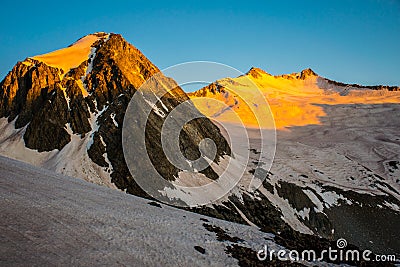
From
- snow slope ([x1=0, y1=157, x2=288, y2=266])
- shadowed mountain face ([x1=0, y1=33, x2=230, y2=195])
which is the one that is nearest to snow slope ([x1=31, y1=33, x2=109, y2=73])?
shadowed mountain face ([x1=0, y1=33, x2=230, y2=195])

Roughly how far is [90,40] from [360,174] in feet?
322

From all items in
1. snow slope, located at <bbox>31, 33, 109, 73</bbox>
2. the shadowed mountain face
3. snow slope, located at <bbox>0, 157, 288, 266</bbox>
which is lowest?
snow slope, located at <bbox>0, 157, 288, 266</bbox>

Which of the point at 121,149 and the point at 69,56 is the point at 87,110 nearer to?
the point at 121,149

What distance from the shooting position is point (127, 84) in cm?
7119

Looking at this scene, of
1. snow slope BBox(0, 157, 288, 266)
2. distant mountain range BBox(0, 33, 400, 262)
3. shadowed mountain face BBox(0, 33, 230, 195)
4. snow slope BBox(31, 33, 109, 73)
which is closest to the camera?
snow slope BBox(0, 157, 288, 266)

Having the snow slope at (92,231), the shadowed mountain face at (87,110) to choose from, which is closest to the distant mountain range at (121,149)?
the shadowed mountain face at (87,110)

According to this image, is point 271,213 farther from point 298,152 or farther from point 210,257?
point 298,152

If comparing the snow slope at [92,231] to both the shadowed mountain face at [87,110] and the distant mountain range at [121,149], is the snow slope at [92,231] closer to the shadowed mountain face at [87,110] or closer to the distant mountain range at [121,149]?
the distant mountain range at [121,149]

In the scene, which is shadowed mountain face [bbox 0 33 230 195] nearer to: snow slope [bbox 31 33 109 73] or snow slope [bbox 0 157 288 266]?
snow slope [bbox 31 33 109 73]

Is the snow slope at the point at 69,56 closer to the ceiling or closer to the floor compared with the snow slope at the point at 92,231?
closer to the ceiling

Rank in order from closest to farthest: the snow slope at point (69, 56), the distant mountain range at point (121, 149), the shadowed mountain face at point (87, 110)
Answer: the distant mountain range at point (121, 149)
the shadowed mountain face at point (87, 110)
the snow slope at point (69, 56)

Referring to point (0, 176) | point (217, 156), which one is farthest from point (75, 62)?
point (0, 176)

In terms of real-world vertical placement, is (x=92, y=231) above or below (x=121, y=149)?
below

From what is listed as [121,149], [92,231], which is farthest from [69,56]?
[92,231]
